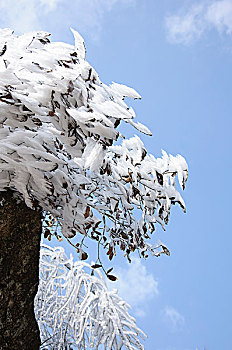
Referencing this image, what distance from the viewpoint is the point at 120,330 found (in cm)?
333

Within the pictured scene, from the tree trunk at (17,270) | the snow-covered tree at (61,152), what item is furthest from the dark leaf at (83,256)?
the tree trunk at (17,270)

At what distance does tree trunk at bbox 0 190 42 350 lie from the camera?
6.70ft

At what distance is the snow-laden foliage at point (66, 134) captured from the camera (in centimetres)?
147

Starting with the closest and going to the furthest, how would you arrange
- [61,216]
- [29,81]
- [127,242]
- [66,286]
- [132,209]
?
[29,81]
[61,216]
[132,209]
[127,242]
[66,286]

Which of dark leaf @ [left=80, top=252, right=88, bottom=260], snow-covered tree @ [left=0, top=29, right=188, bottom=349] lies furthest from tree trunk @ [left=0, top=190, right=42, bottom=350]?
dark leaf @ [left=80, top=252, right=88, bottom=260]

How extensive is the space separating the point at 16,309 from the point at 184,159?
1.05 m

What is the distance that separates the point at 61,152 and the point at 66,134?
0.60 metres

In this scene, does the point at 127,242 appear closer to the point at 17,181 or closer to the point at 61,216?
the point at 61,216

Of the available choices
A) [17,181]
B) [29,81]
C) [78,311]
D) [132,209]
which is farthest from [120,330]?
[29,81]

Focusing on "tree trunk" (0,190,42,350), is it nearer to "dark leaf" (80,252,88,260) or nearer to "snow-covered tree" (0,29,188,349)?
"snow-covered tree" (0,29,188,349)

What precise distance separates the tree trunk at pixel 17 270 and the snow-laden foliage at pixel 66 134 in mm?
113

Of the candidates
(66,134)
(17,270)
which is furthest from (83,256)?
(66,134)

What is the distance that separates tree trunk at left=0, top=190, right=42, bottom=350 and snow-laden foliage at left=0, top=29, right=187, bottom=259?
0.37 feet

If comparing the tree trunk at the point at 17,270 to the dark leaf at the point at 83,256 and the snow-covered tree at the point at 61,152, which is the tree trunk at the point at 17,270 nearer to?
the snow-covered tree at the point at 61,152
